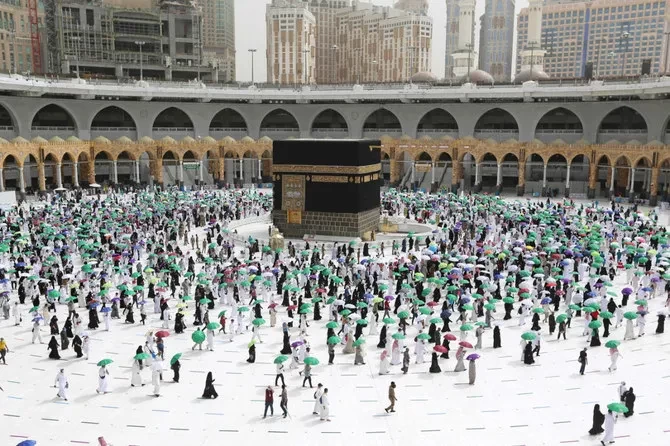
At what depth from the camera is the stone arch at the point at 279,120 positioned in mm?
66562

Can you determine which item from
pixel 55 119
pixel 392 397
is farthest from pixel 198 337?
pixel 55 119

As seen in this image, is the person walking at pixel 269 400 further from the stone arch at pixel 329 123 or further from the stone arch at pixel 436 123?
the stone arch at pixel 329 123

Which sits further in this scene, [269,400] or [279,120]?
[279,120]

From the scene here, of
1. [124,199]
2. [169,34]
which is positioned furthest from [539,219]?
[169,34]

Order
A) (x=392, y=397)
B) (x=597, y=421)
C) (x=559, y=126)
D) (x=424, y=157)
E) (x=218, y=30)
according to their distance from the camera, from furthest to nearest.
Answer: (x=218, y=30)
(x=424, y=157)
(x=559, y=126)
(x=392, y=397)
(x=597, y=421)

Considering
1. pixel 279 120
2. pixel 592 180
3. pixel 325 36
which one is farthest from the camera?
pixel 325 36

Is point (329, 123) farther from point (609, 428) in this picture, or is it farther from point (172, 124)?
point (609, 428)

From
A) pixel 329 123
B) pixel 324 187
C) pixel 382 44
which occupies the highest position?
pixel 382 44

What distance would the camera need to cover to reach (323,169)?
33562mm

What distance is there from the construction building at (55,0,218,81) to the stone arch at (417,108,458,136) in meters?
31.0

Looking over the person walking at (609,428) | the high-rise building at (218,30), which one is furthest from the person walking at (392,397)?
the high-rise building at (218,30)

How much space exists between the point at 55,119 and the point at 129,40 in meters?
23.1

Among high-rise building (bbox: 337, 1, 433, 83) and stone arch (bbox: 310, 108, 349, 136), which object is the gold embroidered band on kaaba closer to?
stone arch (bbox: 310, 108, 349, 136)

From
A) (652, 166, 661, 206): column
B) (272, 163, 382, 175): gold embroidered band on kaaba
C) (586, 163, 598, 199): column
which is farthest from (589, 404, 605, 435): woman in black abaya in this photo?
(586, 163, 598, 199): column
